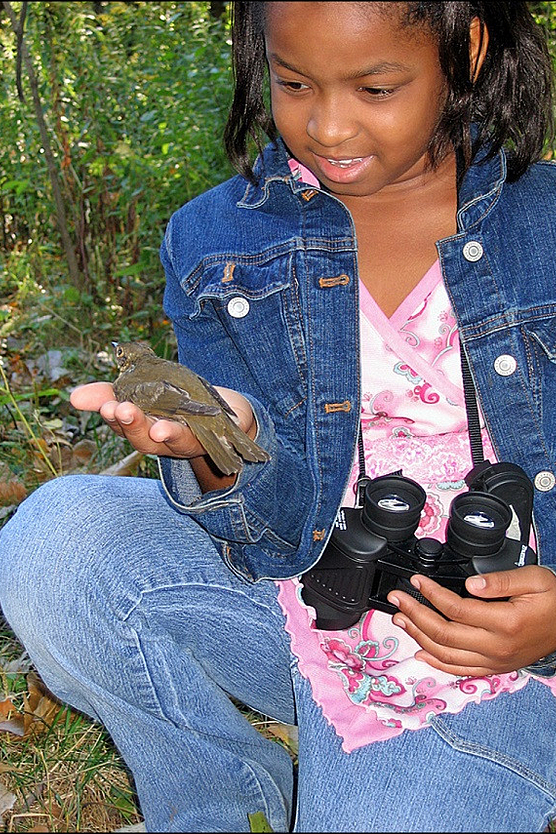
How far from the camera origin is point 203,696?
1.83 metres

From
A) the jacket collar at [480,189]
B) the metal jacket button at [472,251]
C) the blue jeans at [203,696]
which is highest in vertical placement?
the jacket collar at [480,189]

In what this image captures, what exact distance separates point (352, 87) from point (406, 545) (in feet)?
2.53

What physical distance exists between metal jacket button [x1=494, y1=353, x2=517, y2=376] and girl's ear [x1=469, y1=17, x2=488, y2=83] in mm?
502

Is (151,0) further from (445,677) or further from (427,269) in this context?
(445,677)

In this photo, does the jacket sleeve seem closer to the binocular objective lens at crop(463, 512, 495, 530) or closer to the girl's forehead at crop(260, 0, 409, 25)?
the binocular objective lens at crop(463, 512, 495, 530)

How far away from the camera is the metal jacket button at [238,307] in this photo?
1.97 metres

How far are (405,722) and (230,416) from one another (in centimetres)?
61

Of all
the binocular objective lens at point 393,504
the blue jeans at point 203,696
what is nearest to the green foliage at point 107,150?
the blue jeans at point 203,696

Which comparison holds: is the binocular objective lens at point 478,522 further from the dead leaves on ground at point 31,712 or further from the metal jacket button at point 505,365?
the dead leaves on ground at point 31,712

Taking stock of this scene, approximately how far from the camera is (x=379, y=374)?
1.90 metres

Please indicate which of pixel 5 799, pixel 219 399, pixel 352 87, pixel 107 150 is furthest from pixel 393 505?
pixel 107 150

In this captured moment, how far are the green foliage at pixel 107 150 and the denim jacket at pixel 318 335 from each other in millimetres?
1985

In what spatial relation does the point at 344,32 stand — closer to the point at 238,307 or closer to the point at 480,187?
the point at 480,187

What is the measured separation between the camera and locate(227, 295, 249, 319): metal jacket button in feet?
6.48
